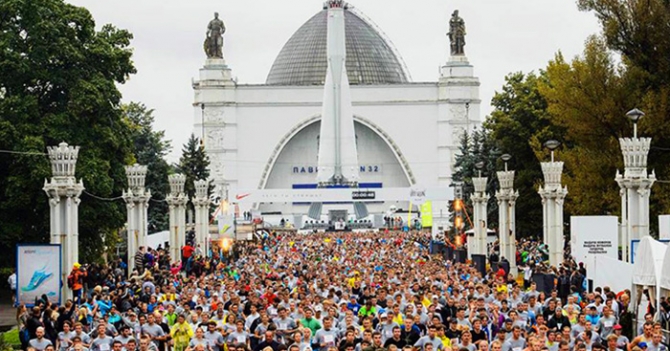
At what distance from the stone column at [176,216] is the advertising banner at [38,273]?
19.6 metres

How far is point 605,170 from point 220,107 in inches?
3648

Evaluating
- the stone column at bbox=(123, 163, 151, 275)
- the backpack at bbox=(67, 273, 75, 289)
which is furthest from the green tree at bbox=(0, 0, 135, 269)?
the backpack at bbox=(67, 273, 75, 289)

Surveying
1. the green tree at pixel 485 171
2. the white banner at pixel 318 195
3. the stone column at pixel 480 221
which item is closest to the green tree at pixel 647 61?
the stone column at pixel 480 221

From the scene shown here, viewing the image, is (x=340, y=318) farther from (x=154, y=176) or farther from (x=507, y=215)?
(x=154, y=176)

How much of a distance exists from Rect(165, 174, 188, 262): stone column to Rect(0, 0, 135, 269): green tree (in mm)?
3971

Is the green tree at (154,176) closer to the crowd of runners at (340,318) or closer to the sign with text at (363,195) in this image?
the sign with text at (363,195)

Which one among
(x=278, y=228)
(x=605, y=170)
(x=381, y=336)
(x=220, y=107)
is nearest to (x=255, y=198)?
(x=278, y=228)

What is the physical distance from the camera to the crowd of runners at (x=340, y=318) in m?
17.0

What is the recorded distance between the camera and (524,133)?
63.9 metres

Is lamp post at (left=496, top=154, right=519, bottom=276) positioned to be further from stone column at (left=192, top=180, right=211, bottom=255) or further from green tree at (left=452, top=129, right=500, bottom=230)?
green tree at (left=452, top=129, right=500, bottom=230)

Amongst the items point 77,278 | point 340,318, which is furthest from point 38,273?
point 340,318

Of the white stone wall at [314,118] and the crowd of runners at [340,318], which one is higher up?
the white stone wall at [314,118]

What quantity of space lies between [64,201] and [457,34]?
10985cm

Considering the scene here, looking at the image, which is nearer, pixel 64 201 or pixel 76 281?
pixel 76 281
